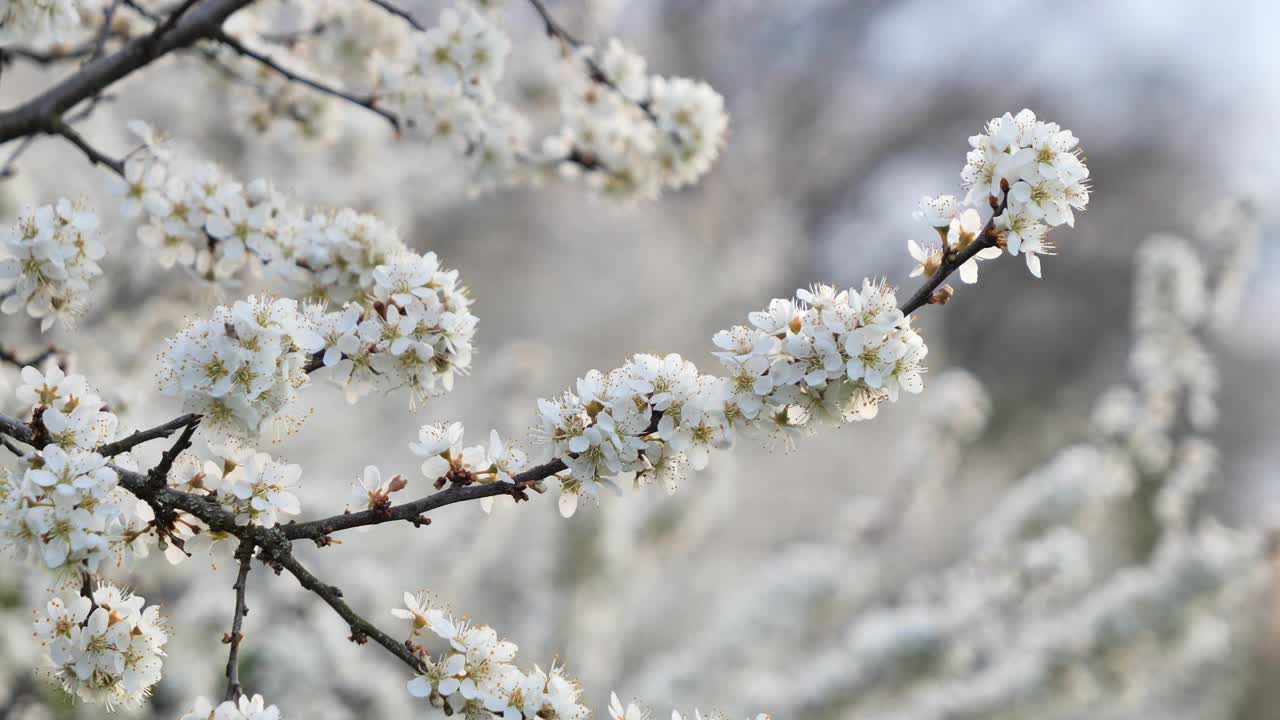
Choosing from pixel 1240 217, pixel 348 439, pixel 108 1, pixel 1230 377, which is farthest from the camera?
pixel 1230 377

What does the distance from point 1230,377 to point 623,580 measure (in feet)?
32.9

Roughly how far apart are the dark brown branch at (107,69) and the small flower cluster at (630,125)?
102cm

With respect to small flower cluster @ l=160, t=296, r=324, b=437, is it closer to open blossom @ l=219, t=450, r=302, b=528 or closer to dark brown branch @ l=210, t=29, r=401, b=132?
open blossom @ l=219, t=450, r=302, b=528

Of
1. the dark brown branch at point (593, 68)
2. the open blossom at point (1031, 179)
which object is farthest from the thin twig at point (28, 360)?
the open blossom at point (1031, 179)

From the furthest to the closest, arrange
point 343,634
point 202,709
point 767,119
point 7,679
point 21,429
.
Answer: point 767,119
point 343,634
point 7,679
point 21,429
point 202,709

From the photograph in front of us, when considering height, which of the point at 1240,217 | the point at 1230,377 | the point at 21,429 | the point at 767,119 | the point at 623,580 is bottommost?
the point at 21,429

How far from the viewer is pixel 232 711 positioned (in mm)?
1304

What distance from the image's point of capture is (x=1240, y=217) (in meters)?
4.54

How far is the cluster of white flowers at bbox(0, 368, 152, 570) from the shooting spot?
1348 millimetres

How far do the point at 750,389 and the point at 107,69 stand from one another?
1.47m

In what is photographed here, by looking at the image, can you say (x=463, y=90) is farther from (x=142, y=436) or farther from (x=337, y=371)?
(x=142, y=436)

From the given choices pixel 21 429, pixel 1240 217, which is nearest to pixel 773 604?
pixel 1240 217

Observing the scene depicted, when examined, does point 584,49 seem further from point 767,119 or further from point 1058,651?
point 767,119

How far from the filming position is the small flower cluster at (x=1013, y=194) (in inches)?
56.7
